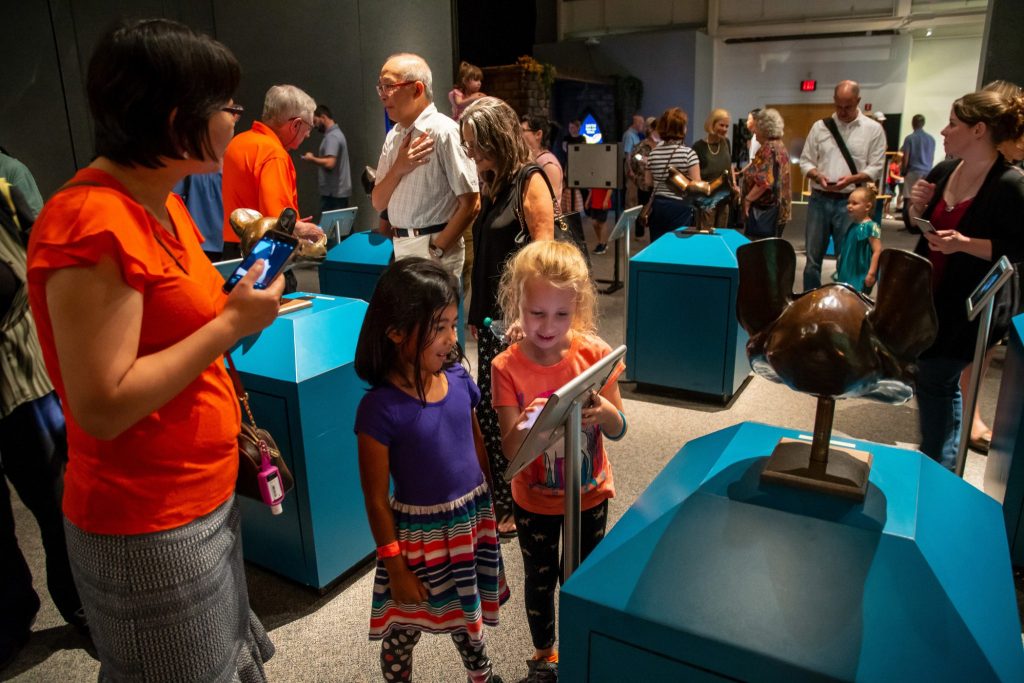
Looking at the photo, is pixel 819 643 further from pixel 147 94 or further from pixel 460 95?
pixel 460 95

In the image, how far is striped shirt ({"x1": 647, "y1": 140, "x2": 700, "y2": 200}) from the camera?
18.4ft

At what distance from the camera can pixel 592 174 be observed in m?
6.78

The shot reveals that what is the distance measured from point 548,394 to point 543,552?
0.42 m

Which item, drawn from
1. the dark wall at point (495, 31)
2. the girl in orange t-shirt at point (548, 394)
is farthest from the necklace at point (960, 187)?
the dark wall at point (495, 31)

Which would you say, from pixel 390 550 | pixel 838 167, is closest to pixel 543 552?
pixel 390 550

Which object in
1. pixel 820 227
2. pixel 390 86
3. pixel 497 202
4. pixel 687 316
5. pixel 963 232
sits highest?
pixel 390 86

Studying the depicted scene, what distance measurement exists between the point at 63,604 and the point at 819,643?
7.43 feet

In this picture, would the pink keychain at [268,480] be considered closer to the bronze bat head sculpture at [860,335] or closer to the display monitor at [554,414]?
the display monitor at [554,414]

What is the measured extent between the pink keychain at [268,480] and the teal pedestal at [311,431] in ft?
2.30

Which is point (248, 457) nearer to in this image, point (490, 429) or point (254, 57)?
point (490, 429)

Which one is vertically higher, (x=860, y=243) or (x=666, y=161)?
(x=666, y=161)

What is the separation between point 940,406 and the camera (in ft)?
8.79

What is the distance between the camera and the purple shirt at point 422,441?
4.89ft

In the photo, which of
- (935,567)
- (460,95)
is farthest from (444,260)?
(460,95)
